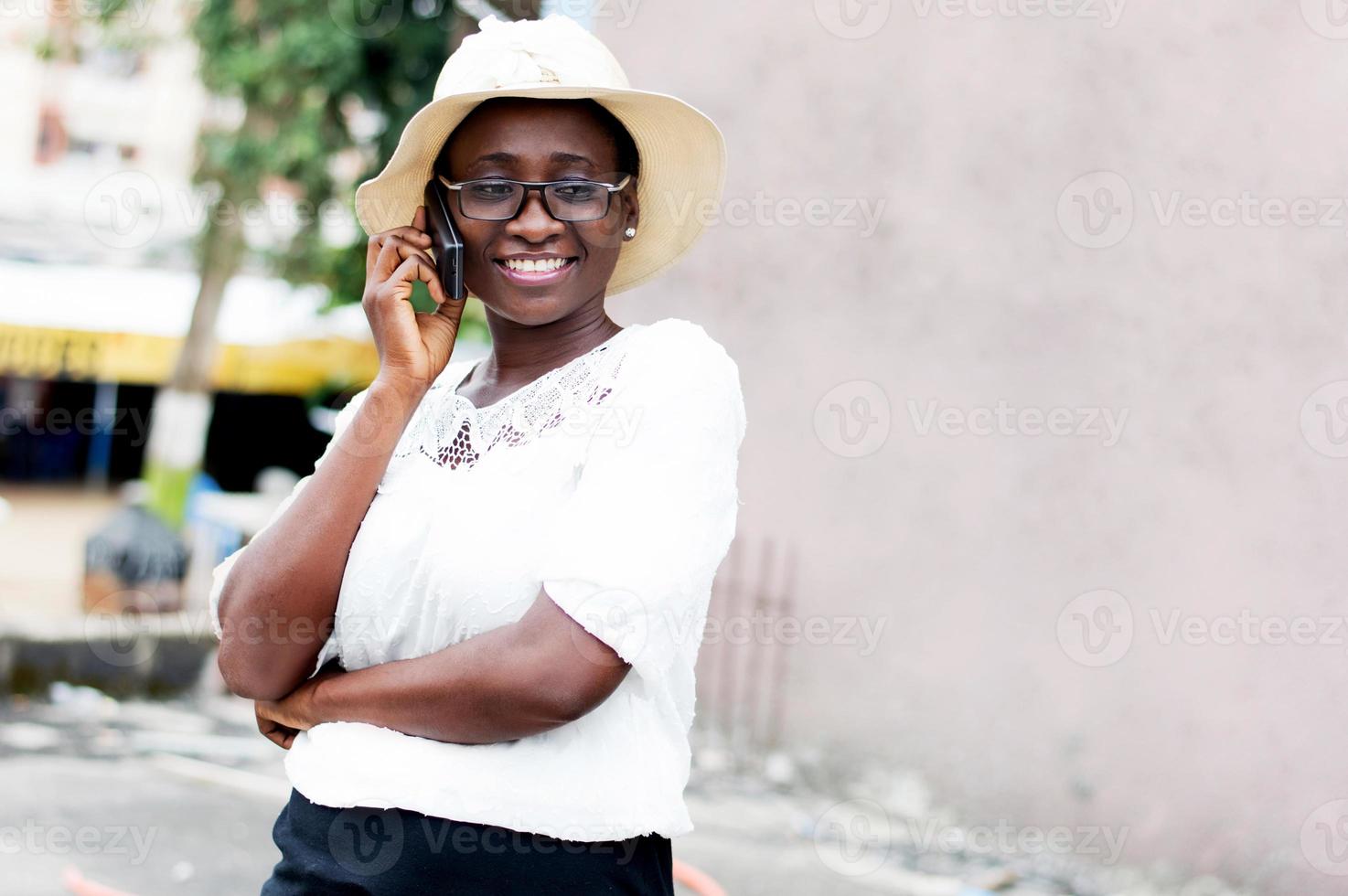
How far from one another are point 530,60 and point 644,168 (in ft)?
1.17

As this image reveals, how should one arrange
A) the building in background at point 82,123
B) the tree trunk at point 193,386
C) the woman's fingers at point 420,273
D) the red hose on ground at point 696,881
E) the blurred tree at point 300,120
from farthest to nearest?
1. the building in background at point 82,123
2. the tree trunk at point 193,386
3. the blurred tree at point 300,120
4. the red hose on ground at point 696,881
5. the woman's fingers at point 420,273

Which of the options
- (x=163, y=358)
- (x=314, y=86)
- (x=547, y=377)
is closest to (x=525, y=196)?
(x=547, y=377)

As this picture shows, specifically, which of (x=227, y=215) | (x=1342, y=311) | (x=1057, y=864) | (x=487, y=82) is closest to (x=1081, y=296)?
(x=1342, y=311)

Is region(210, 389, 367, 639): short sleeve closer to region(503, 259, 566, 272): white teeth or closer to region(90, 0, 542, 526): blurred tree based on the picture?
region(503, 259, 566, 272): white teeth

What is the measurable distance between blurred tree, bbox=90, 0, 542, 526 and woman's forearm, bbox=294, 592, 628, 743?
7.73 meters

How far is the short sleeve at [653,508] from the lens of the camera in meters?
1.74

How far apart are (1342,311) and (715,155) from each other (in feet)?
12.0

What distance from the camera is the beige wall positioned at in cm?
509

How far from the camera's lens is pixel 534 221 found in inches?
81.0

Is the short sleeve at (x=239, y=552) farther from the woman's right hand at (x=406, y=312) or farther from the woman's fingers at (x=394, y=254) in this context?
the woman's fingers at (x=394, y=254)

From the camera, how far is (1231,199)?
5309 millimetres

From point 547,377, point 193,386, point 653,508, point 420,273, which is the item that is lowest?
point 193,386

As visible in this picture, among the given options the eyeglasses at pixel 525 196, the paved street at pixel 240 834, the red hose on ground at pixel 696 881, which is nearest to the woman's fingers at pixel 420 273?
the eyeglasses at pixel 525 196

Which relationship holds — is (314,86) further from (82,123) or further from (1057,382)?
(82,123)
